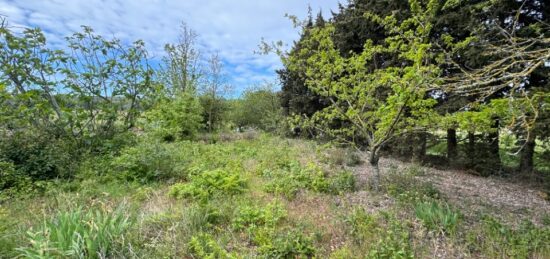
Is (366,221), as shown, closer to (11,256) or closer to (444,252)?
(444,252)

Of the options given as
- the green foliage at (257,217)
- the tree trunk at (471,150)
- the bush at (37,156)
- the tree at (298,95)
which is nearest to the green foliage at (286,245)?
the green foliage at (257,217)

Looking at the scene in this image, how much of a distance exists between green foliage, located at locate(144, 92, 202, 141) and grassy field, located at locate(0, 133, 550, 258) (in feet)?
15.1

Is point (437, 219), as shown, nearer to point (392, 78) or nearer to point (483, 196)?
point (392, 78)

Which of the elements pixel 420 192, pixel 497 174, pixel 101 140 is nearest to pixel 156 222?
pixel 420 192

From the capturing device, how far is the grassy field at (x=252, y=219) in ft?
8.25

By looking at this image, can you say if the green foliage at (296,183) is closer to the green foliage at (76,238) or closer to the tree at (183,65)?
the green foliage at (76,238)

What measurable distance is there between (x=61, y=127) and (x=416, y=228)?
23.5 ft

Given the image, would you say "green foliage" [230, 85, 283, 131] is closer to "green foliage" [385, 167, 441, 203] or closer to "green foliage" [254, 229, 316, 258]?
"green foliage" [385, 167, 441, 203]

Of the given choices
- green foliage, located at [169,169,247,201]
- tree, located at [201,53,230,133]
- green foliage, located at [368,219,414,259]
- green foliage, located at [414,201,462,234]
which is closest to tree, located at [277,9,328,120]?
tree, located at [201,53,230,133]

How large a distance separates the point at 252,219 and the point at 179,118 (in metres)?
8.36

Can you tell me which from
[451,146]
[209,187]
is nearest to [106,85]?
[209,187]

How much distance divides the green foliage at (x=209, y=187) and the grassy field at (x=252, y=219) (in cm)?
2

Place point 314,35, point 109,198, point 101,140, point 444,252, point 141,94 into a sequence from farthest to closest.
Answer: point 141,94 → point 101,140 → point 314,35 → point 109,198 → point 444,252

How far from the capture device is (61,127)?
6.05m
